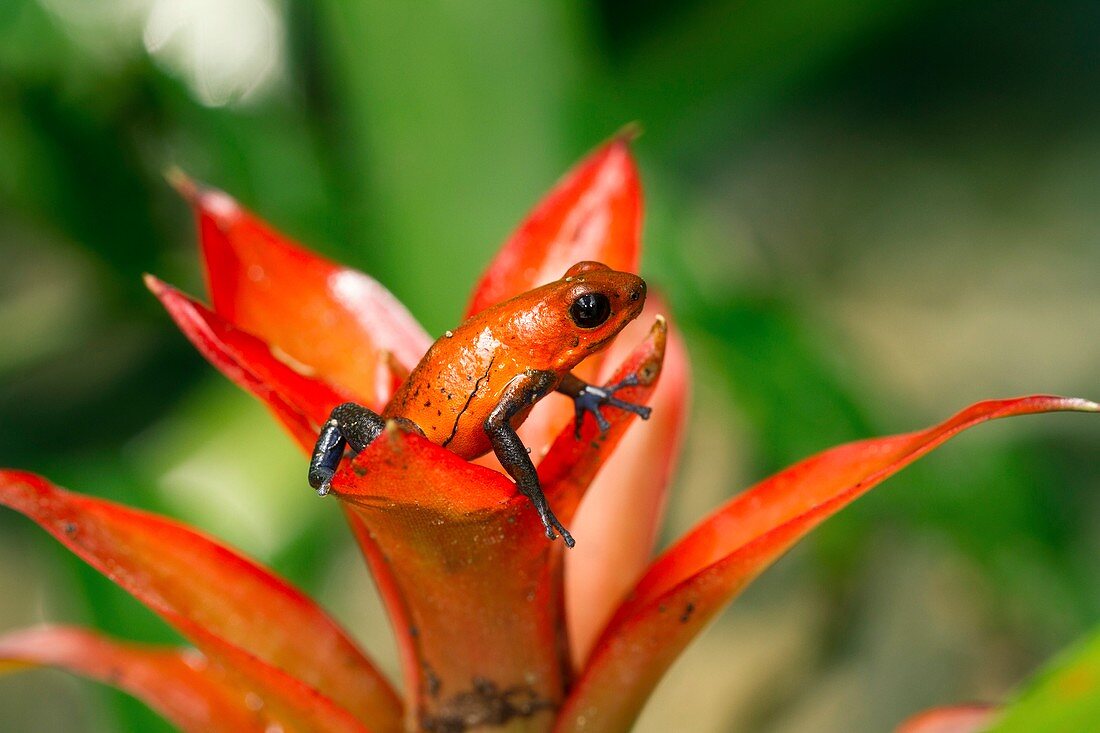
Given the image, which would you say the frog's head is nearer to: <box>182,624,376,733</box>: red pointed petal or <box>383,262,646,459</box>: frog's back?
<box>383,262,646,459</box>: frog's back

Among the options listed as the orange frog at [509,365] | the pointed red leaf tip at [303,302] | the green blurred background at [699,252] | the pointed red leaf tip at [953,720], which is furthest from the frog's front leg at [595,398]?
the green blurred background at [699,252]

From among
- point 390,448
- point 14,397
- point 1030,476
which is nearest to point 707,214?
point 1030,476

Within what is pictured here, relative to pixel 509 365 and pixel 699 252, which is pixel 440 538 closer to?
pixel 509 365

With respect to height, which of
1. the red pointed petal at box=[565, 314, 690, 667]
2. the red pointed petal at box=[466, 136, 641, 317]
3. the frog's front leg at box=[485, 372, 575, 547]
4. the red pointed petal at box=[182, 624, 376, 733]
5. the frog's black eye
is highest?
the red pointed petal at box=[466, 136, 641, 317]

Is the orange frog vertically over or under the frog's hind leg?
over

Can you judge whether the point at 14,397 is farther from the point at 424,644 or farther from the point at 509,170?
the point at 424,644

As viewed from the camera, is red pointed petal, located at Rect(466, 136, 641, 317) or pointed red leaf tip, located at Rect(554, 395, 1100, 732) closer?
pointed red leaf tip, located at Rect(554, 395, 1100, 732)

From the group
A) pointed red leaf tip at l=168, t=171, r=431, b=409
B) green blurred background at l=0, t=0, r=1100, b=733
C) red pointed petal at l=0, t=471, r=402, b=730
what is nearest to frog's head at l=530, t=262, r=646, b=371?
pointed red leaf tip at l=168, t=171, r=431, b=409

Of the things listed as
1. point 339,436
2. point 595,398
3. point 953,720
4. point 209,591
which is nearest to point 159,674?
point 209,591
